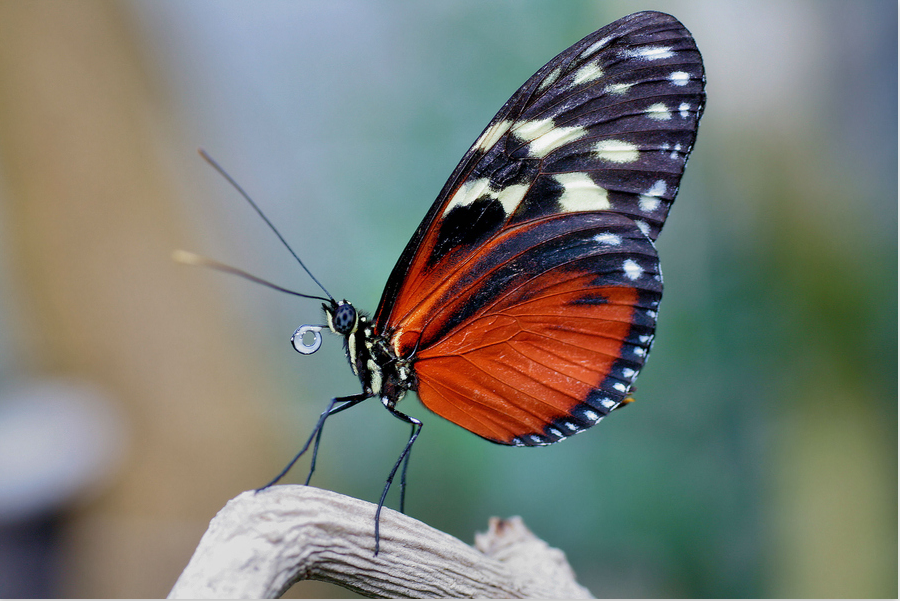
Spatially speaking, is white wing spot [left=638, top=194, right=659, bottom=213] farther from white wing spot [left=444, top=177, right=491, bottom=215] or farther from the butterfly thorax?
the butterfly thorax

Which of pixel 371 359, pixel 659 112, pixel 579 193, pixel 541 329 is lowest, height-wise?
pixel 371 359

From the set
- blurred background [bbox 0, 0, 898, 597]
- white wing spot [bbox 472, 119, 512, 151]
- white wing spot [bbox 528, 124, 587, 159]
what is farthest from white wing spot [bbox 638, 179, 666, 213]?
blurred background [bbox 0, 0, 898, 597]

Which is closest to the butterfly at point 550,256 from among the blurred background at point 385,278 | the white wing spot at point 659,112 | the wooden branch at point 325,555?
the white wing spot at point 659,112

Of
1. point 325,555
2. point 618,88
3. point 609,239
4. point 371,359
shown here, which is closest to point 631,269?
point 609,239

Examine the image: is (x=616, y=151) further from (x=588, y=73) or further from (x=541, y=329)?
(x=541, y=329)

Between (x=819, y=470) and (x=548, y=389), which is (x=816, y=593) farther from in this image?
(x=548, y=389)

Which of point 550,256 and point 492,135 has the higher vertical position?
point 492,135
